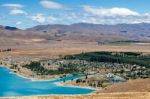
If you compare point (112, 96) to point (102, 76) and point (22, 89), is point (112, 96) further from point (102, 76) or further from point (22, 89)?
point (102, 76)

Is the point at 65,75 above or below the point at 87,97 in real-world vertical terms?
below

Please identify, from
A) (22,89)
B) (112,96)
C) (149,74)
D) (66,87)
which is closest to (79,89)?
(66,87)

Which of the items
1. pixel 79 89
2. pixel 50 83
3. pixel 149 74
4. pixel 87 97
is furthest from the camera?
pixel 149 74

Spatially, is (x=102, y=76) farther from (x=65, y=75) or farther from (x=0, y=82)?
(x=0, y=82)

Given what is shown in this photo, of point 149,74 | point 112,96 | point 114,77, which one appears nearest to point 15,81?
point 114,77

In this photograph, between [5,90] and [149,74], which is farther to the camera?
[149,74]

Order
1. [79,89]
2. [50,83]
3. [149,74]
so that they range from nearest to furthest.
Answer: [79,89]
[50,83]
[149,74]
